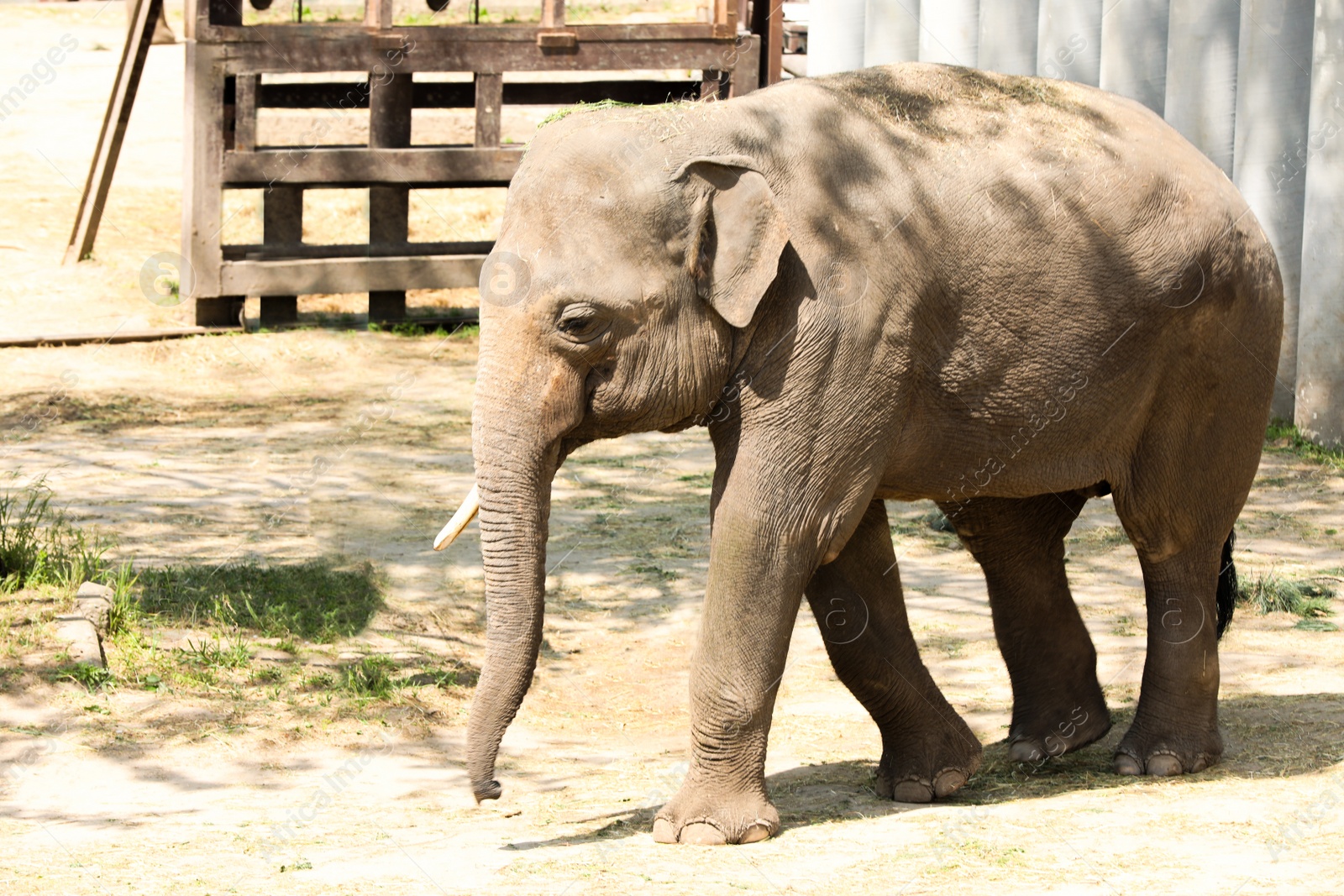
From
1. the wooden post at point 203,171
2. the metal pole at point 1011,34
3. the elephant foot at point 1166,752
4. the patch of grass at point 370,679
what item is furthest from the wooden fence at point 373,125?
the elephant foot at point 1166,752

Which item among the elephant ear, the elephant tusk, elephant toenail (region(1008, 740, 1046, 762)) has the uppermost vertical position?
the elephant ear

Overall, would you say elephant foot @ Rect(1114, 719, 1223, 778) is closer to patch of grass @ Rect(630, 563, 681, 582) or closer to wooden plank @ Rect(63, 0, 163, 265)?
patch of grass @ Rect(630, 563, 681, 582)

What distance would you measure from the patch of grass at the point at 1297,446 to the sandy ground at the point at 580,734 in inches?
5.5

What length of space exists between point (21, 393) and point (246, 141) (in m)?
3.12

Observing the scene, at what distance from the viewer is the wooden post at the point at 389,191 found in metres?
14.5

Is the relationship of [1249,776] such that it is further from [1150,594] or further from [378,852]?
[378,852]

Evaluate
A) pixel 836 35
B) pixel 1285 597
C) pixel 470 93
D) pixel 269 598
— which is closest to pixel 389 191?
pixel 470 93

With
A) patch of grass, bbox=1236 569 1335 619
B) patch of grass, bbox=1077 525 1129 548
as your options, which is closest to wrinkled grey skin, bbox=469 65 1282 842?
patch of grass, bbox=1236 569 1335 619

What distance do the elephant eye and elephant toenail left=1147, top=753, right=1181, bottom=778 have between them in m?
2.37

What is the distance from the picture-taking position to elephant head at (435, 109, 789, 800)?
4.63 metres

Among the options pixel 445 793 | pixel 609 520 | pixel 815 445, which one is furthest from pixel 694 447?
pixel 815 445

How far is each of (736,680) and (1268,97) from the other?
7295mm

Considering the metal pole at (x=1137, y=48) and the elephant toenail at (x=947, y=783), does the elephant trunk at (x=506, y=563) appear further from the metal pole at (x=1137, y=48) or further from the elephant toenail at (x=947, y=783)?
the metal pole at (x=1137, y=48)

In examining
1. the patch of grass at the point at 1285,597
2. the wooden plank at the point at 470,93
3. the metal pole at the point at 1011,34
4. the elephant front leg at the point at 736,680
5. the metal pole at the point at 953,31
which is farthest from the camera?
the wooden plank at the point at 470,93
